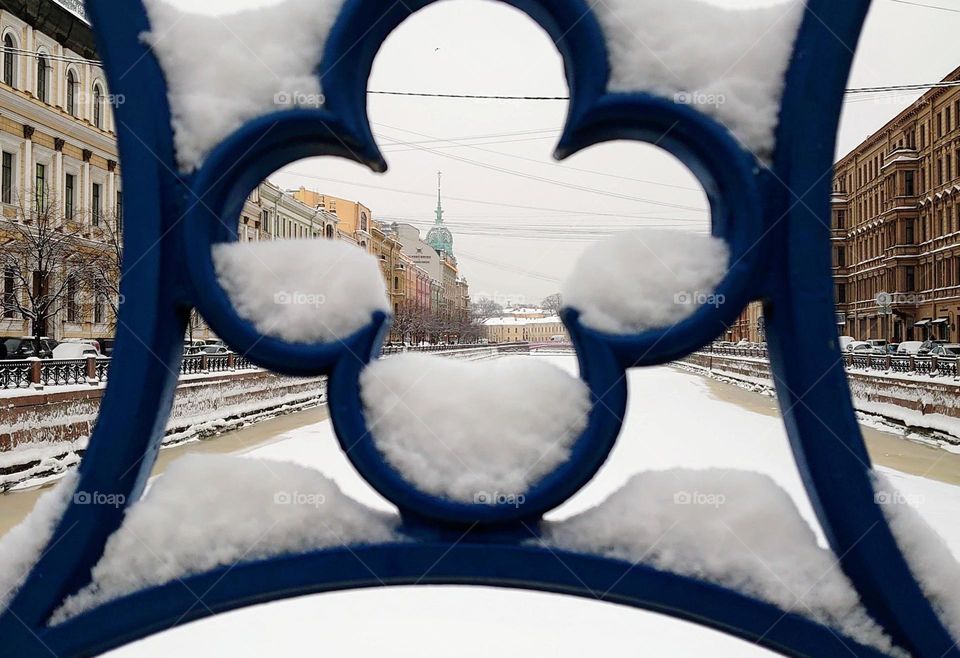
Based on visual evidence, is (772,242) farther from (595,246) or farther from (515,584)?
(515,584)

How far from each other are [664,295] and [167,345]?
74 cm

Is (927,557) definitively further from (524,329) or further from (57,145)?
(524,329)

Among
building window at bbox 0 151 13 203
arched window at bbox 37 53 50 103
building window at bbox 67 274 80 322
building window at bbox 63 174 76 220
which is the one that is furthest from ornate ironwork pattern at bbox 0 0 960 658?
arched window at bbox 37 53 50 103

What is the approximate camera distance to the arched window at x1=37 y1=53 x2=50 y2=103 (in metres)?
23.3

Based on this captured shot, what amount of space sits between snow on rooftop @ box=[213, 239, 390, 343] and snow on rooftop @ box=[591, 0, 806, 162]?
1.53ft

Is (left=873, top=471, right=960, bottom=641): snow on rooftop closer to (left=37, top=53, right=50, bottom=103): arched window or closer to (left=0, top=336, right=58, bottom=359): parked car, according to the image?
(left=0, top=336, right=58, bottom=359): parked car

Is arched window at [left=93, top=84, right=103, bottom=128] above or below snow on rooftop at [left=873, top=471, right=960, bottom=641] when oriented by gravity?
above

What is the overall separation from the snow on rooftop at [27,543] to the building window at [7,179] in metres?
25.0

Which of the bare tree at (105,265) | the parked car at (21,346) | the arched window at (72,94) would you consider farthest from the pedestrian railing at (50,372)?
the arched window at (72,94)

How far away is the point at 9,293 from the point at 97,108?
10050 mm

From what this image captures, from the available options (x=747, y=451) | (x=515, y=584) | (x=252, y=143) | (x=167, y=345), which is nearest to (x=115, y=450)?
(x=167, y=345)

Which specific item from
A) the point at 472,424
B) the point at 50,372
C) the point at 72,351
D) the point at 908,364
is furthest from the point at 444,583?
the point at 908,364

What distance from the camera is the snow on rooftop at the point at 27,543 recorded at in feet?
3.42

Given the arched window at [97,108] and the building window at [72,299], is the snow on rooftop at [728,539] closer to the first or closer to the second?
the building window at [72,299]
